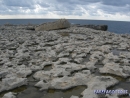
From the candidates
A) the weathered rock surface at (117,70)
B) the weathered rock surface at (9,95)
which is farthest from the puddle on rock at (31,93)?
the weathered rock surface at (117,70)

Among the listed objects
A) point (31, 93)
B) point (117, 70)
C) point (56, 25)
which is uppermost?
point (56, 25)

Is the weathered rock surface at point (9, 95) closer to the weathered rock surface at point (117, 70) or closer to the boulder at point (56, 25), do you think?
the weathered rock surface at point (117, 70)

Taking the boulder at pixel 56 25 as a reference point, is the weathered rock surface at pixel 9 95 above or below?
below

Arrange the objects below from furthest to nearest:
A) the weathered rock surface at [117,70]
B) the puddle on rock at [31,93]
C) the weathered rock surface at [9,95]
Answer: the weathered rock surface at [117,70], the puddle on rock at [31,93], the weathered rock surface at [9,95]

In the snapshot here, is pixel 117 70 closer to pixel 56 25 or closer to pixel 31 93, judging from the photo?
pixel 31 93

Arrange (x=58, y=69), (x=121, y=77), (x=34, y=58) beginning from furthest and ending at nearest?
(x=34, y=58)
(x=58, y=69)
(x=121, y=77)

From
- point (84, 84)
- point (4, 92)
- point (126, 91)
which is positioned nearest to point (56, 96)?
point (84, 84)

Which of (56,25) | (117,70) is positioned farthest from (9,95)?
(56,25)

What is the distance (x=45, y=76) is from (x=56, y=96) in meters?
1.23

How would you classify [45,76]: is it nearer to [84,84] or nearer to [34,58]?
[84,84]

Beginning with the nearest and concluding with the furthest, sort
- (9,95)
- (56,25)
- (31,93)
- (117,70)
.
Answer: (9,95) < (31,93) < (117,70) < (56,25)

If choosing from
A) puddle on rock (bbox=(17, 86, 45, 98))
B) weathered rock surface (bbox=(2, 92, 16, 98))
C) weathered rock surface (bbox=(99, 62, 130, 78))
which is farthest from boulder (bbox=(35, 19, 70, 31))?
weathered rock surface (bbox=(2, 92, 16, 98))

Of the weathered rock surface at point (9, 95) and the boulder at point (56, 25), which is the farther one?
the boulder at point (56, 25)

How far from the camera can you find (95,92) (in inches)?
171
